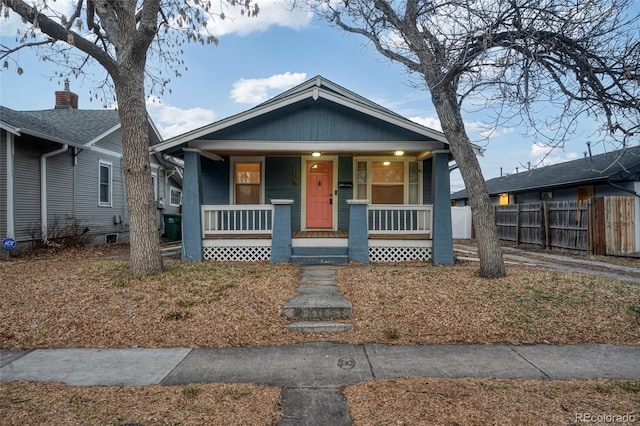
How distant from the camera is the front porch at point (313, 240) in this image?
9086mm

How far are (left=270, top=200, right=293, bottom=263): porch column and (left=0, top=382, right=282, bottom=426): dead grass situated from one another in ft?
19.3

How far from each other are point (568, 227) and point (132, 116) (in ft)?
44.4

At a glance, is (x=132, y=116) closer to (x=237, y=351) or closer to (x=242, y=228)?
(x=242, y=228)

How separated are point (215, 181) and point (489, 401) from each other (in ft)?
32.8

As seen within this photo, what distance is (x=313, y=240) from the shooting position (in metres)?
9.27

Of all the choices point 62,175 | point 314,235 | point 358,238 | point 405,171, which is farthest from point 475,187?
point 62,175

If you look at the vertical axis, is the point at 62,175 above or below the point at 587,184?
above

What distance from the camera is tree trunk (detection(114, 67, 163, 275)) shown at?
6.45 meters

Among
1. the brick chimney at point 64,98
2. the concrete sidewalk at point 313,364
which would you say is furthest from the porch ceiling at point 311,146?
the brick chimney at point 64,98

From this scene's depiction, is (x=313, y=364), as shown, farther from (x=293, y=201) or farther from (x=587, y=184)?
(x=587, y=184)

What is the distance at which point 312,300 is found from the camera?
17.4 ft

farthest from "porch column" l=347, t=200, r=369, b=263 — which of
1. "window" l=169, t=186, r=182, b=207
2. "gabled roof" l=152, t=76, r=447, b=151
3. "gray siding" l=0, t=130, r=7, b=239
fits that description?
"window" l=169, t=186, r=182, b=207

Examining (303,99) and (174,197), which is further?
(174,197)

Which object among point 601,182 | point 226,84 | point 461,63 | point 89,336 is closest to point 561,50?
point 461,63
